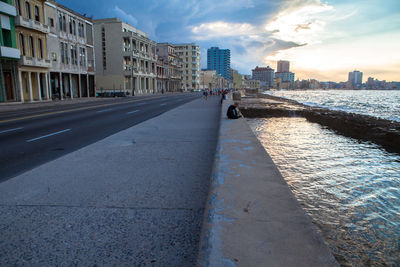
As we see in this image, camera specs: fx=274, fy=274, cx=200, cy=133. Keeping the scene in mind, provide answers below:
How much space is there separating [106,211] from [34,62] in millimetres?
32952

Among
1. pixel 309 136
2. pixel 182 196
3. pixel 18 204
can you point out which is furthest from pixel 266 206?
pixel 309 136

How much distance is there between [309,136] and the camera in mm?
12219

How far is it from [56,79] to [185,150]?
122 feet

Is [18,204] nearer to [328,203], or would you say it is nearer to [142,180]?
[142,180]

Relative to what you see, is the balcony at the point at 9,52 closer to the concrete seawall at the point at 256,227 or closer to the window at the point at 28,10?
the window at the point at 28,10

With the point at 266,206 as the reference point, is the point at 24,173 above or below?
below

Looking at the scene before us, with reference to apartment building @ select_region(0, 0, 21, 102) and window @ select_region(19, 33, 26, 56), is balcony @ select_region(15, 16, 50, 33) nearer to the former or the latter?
apartment building @ select_region(0, 0, 21, 102)

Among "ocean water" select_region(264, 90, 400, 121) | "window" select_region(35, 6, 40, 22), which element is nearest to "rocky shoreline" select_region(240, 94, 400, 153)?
"ocean water" select_region(264, 90, 400, 121)

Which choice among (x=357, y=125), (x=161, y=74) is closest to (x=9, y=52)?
(x=357, y=125)

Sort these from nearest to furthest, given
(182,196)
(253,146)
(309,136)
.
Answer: (182,196) → (253,146) → (309,136)

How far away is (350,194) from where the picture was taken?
16.9 feet

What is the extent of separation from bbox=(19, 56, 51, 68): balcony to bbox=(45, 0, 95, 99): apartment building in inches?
85.6

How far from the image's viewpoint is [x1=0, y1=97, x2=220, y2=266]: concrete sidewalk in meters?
2.65

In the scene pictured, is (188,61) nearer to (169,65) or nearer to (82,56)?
→ (169,65)
